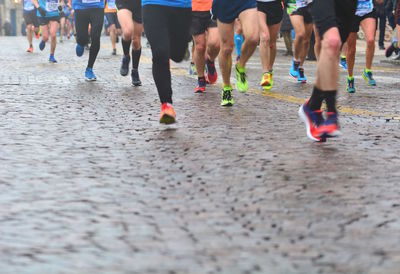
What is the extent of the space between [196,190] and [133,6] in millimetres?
6457

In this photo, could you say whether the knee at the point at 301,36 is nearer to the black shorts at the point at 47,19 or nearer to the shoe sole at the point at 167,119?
the shoe sole at the point at 167,119

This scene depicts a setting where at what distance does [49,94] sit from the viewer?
32.4 ft

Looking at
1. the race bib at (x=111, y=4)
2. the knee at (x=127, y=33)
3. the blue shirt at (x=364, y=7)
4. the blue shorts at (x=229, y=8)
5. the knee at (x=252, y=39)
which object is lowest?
the race bib at (x=111, y=4)

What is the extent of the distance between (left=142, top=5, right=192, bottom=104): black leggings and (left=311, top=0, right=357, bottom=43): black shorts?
1442mm

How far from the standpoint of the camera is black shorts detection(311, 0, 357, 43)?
6.18 meters

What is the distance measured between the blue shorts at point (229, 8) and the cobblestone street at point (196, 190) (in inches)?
34.2

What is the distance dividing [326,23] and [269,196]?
84.2 inches

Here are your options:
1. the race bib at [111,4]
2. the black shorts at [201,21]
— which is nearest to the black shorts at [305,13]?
the black shorts at [201,21]

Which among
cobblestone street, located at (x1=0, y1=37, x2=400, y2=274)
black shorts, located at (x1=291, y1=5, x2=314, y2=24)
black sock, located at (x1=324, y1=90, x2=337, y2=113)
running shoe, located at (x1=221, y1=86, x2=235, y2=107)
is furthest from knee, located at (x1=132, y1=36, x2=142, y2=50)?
black sock, located at (x1=324, y1=90, x2=337, y2=113)

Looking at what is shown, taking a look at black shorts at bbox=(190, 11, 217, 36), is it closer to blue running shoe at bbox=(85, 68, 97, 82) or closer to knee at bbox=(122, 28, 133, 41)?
knee at bbox=(122, 28, 133, 41)

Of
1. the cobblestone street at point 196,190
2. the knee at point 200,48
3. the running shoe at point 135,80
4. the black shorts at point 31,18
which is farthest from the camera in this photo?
the black shorts at point 31,18

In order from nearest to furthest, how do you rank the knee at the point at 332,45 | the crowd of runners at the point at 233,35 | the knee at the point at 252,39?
the knee at the point at 332,45 → the crowd of runners at the point at 233,35 → the knee at the point at 252,39

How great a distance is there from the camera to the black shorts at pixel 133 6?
1067 centimetres

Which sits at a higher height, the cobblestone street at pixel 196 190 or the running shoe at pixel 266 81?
the cobblestone street at pixel 196 190
